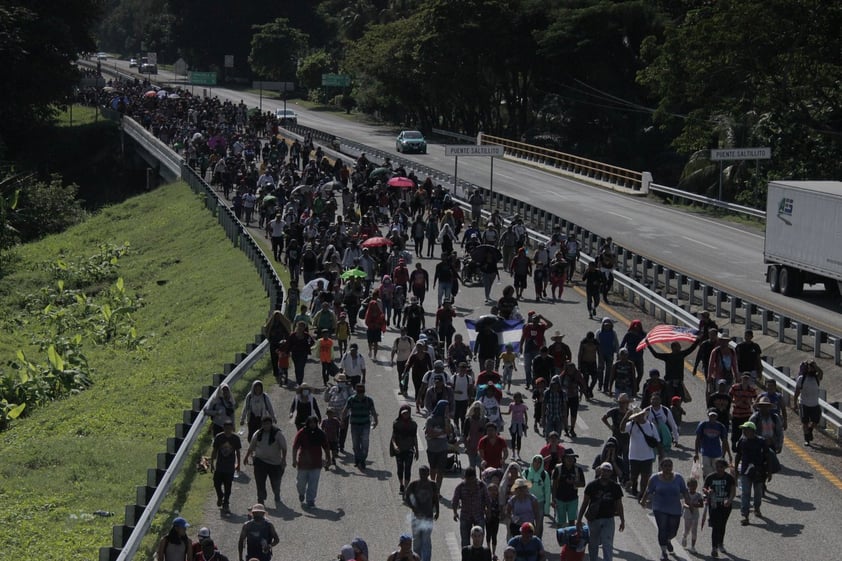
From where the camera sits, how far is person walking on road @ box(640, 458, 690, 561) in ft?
51.5

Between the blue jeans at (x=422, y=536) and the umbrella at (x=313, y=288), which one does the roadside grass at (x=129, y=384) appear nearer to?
the umbrella at (x=313, y=288)

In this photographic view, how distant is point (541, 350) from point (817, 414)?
168 inches

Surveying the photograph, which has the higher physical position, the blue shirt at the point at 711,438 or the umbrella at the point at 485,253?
the umbrella at the point at 485,253

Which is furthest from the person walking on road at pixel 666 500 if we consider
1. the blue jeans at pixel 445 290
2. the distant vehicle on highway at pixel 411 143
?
the distant vehicle on highway at pixel 411 143

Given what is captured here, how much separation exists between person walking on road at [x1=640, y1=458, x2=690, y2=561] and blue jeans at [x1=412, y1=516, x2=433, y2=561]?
102 inches

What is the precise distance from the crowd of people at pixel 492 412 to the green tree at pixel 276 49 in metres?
96.6

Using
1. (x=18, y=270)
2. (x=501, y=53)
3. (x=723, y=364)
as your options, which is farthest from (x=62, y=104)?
(x=723, y=364)

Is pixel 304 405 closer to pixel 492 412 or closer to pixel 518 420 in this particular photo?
pixel 492 412

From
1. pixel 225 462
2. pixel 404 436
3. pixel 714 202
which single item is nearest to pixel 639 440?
pixel 404 436

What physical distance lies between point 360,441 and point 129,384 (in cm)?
1196

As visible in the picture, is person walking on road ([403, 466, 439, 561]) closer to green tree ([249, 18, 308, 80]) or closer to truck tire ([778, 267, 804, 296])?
truck tire ([778, 267, 804, 296])

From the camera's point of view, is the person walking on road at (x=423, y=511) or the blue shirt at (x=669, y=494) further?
the blue shirt at (x=669, y=494)

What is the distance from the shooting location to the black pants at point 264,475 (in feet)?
58.2

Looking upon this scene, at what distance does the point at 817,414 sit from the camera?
2092 cm
